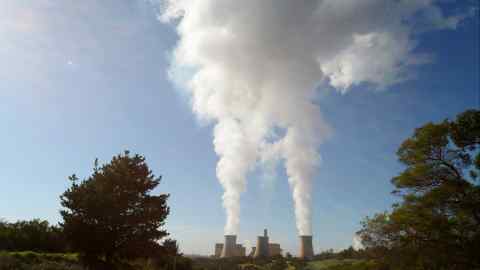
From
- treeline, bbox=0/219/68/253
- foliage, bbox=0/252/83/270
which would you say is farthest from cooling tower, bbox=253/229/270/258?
foliage, bbox=0/252/83/270

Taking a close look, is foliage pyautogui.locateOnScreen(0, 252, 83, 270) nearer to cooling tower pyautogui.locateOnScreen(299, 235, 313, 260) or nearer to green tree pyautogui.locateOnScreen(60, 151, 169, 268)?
green tree pyautogui.locateOnScreen(60, 151, 169, 268)

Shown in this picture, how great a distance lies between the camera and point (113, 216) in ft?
61.2

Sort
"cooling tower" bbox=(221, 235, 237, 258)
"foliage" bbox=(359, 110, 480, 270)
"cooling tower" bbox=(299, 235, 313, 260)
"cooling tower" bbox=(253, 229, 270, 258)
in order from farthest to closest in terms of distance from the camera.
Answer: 1. "cooling tower" bbox=(253, 229, 270, 258)
2. "cooling tower" bbox=(221, 235, 237, 258)
3. "cooling tower" bbox=(299, 235, 313, 260)
4. "foliage" bbox=(359, 110, 480, 270)

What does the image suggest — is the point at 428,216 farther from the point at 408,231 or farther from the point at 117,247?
the point at 117,247

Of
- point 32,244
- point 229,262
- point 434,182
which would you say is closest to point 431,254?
point 434,182

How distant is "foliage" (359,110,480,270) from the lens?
45.3 ft

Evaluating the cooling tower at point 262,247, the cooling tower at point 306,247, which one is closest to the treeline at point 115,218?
the cooling tower at point 306,247

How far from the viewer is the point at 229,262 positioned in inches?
2110

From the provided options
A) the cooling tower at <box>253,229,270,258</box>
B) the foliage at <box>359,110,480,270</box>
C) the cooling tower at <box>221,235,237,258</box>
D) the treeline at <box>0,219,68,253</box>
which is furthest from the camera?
the cooling tower at <box>253,229,270,258</box>

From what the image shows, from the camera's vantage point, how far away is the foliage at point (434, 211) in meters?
13.8

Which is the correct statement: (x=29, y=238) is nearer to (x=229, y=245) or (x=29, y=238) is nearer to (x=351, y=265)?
(x=351, y=265)

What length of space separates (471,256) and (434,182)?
3.36m

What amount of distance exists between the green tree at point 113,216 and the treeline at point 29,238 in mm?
10504

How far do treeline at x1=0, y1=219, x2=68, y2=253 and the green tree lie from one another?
34.5ft
